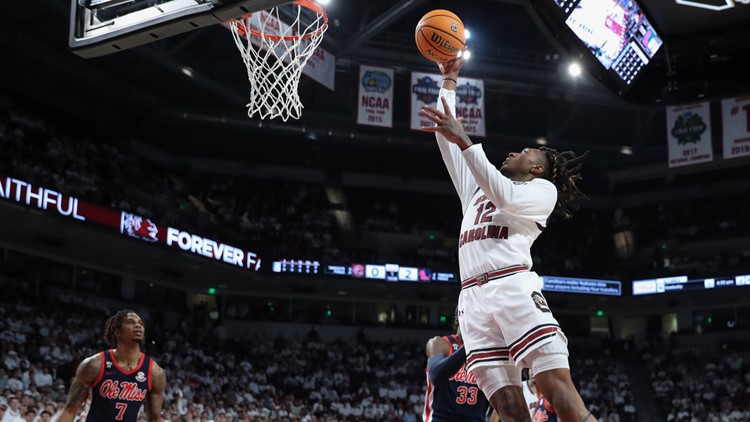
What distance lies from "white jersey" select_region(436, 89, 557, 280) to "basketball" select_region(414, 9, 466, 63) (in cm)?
64

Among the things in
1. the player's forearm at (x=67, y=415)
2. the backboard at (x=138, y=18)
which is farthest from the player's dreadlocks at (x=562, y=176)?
the player's forearm at (x=67, y=415)

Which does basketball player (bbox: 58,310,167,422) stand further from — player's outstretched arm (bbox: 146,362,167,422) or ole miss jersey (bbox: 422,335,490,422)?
ole miss jersey (bbox: 422,335,490,422)

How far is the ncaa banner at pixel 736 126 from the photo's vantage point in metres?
20.4

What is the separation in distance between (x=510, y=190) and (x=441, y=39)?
4.63ft

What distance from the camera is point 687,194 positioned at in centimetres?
3372

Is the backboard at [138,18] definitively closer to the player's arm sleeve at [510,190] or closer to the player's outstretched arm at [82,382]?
the player's outstretched arm at [82,382]

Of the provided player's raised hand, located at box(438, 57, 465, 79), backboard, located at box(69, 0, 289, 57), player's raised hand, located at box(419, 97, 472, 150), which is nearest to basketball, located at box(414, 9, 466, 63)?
player's raised hand, located at box(438, 57, 465, 79)

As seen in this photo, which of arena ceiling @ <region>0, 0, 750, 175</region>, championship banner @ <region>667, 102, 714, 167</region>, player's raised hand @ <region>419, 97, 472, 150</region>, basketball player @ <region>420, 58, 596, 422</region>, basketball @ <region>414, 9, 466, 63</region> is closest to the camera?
basketball player @ <region>420, 58, 596, 422</region>

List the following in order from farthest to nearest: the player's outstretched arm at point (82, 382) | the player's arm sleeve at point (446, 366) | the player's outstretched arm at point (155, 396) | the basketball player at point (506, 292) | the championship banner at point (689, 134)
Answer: the championship banner at point (689, 134), the player's outstretched arm at point (155, 396), the player's outstretched arm at point (82, 382), the player's arm sleeve at point (446, 366), the basketball player at point (506, 292)

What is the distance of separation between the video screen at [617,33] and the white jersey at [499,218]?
7.05 meters

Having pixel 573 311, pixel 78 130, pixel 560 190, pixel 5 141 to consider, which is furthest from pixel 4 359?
pixel 573 311

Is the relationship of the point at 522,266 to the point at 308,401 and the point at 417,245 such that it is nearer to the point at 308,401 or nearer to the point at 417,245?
the point at 308,401

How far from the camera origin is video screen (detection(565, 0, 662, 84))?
11.3m

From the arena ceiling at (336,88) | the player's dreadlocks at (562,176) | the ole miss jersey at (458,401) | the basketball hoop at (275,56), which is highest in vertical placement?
the arena ceiling at (336,88)
